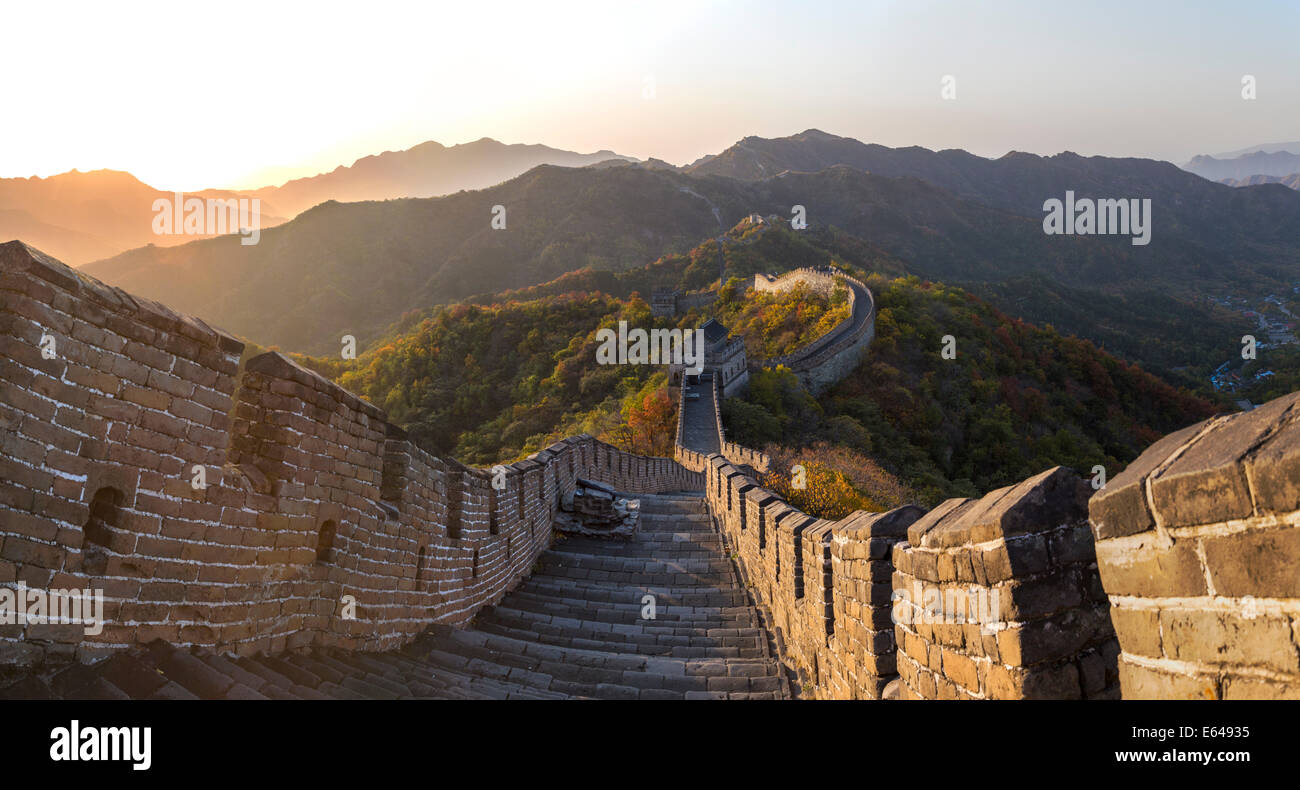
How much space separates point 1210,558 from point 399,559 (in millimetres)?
4932

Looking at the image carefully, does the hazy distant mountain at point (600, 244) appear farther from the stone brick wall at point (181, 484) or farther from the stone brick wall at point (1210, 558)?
the stone brick wall at point (1210, 558)

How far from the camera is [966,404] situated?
36.4 meters

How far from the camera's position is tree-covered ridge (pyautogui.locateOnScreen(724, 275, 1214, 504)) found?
2867cm

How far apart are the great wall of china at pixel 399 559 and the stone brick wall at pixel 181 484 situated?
0.4 inches

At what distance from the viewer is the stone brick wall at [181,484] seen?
248 centimetres

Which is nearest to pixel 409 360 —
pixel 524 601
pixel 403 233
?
pixel 524 601

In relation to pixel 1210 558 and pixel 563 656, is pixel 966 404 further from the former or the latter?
pixel 1210 558

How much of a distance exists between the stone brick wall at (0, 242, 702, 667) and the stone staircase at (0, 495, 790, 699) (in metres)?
0.16

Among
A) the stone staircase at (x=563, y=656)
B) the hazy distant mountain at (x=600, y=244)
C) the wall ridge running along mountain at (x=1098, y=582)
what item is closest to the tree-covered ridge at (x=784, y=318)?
the stone staircase at (x=563, y=656)

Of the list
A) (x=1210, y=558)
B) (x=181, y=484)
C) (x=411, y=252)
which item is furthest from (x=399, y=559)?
(x=411, y=252)

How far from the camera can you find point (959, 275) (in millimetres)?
128375

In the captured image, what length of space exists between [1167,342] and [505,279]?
85059 millimetres

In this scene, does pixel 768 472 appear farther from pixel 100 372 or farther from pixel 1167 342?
pixel 1167 342

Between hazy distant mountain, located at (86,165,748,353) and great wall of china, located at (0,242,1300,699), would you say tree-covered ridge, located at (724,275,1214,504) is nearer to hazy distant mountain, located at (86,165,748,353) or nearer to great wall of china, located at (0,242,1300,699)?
great wall of china, located at (0,242,1300,699)
